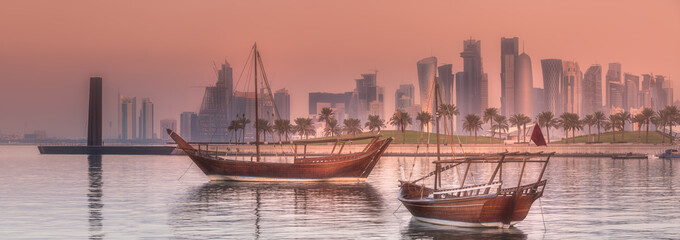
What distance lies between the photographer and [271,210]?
64.3 meters

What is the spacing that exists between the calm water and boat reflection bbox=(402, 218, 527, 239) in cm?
6

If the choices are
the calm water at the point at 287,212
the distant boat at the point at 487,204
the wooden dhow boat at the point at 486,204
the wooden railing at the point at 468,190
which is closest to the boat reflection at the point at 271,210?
the calm water at the point at 287,212

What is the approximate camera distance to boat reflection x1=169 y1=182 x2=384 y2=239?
5147 centimetres

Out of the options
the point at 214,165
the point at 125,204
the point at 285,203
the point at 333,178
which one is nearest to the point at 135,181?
the point at 214,165

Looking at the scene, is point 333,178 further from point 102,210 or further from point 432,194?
point 432,194

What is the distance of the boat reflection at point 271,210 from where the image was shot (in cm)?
5147

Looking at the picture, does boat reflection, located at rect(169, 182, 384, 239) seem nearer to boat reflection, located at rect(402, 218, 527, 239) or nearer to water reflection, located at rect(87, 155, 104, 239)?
water reflection, located at rect(87, 155, 104, 239)

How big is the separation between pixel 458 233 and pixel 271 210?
21.4m

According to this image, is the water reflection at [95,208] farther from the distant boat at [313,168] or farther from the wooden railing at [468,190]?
the wooden railing at [468,190]

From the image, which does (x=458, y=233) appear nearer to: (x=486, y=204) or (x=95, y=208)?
(x=486, y=204)

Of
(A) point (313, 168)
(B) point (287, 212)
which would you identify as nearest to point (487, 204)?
(B) point (287, 212)

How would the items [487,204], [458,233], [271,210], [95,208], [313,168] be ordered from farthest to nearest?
[313,168] → [95,208] → [271,210] → [458,233] → [487,204]

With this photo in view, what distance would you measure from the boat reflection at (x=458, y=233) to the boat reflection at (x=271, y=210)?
205 inches

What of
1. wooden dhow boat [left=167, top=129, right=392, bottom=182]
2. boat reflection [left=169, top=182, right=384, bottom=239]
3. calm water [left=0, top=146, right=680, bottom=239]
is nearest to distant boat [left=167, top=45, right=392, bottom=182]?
wooden dhow boat [left=167, top=129, right=392, bottom=182]
